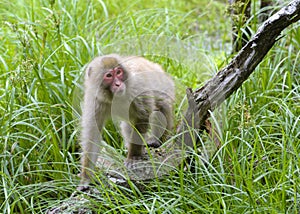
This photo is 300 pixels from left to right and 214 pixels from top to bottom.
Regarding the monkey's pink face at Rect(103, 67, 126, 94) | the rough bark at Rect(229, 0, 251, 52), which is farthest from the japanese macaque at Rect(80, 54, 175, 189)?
the rough bark at Rect(229, 0, 251, 52)

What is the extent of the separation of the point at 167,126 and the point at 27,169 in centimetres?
108

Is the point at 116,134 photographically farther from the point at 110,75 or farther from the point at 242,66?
the point at 242,66

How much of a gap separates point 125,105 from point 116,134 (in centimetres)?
56

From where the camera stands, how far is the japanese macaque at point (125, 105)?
345 cm

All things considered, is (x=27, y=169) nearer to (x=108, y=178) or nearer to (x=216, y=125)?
(x=108, y=178)

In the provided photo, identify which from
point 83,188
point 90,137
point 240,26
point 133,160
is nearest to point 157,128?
point 133,160

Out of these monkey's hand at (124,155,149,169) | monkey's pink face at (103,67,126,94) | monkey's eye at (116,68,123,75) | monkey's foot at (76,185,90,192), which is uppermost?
monkey's eye at (116,68,123,75)

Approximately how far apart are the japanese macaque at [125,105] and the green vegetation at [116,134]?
0.55 feet

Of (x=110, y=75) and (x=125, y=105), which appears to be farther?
(x=125, y=105)

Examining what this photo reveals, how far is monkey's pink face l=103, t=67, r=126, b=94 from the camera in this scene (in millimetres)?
3412

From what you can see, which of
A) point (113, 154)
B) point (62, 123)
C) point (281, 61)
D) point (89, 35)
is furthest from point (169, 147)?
point (89, 35)

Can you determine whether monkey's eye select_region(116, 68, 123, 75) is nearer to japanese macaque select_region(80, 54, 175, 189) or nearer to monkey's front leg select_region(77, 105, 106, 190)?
japanese macaque select_region(80, 54, 175, 189)

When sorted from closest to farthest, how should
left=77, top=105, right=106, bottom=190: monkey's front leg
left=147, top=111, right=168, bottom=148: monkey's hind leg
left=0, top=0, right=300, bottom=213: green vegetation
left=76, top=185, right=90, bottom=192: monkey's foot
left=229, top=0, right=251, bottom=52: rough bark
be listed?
1. left=0, top=0, right=300, bottom=213: green vegetation
2. left=76, top=185, right=90, bottom=192: monkey's foot
3. left=77, top=105, right=106, bottom=190: monkey's front leg
4. left=147, top=111, right=168, bottom=148: monkey's hind leg
5. left=229, top=0, right=251, bottom=52: rough bark

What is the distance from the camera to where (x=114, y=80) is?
135 inches
